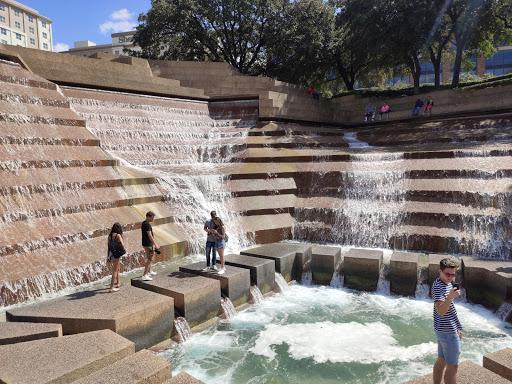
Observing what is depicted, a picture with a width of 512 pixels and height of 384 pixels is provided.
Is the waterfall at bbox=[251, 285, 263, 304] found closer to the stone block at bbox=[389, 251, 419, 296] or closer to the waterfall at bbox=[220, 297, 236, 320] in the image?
the waterfall at bbox=[220, 297, 236, 320]

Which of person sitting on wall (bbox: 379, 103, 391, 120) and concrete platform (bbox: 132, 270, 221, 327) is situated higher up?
person sitting on wall (bbox: 379, 103, 391, 120)

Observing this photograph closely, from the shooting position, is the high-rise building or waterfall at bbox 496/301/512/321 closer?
waterfall at bbox 496/301/512/321

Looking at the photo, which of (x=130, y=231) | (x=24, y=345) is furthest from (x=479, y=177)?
(x=24, y=345)

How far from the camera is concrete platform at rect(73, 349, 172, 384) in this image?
4.42m

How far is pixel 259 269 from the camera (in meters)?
8.95

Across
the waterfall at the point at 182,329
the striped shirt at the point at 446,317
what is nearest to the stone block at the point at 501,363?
the striped shirt at the point at 446,317

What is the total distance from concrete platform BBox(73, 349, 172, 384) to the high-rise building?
271ft

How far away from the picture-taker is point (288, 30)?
30328 millimetres

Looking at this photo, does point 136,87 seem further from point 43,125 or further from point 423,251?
point 423,251

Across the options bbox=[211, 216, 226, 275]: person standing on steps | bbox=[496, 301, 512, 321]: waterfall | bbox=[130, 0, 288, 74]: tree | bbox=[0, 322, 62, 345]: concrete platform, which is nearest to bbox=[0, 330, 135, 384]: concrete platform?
bbox=[0, 322, 62, 345]: concrete platform

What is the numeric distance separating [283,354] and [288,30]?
2888cm

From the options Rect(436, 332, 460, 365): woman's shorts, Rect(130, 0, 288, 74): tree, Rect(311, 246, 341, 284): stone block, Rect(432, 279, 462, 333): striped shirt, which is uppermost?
Rect(130, 0, 288, 74): tree

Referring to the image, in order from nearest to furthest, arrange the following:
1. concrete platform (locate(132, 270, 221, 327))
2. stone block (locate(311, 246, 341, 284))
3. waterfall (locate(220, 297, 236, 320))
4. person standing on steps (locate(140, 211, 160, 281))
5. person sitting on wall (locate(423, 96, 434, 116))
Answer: concrete platform (locate(132, 270, 221, 327)) < person standing on steps (locate(140, 211, 160, 281)) < waterfall (locate(220, 297, 236, 320)) < stone block (locate(311, 246, 341, 284)) < person sitting on wall (locate(423, 96, 434, 116))

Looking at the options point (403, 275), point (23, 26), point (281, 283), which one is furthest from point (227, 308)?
point (23, 26)
